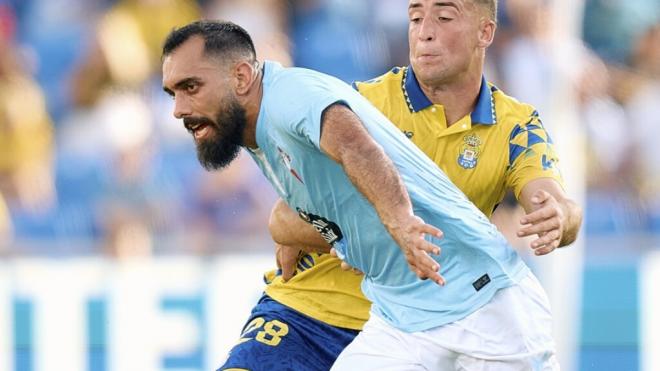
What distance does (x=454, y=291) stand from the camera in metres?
4.48

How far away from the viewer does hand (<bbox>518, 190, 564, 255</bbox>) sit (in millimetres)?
4293

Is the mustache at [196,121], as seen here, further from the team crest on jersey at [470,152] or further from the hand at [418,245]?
the team crest on jersey at [470,152]

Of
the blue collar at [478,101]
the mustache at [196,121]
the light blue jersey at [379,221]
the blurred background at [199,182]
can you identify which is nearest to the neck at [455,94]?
the blue collar at [478,101]

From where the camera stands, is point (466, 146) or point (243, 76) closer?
point (243, 76)

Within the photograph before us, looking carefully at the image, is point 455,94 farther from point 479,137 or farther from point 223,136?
point 223,136

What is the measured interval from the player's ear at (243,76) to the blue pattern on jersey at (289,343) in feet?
3.62

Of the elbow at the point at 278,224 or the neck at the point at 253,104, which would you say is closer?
the neck at the point at 253,104

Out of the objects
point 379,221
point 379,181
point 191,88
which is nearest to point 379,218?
point 379,221

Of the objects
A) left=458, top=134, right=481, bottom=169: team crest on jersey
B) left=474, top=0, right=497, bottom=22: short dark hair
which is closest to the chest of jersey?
left=458, top=134, right=481, bottom=169: team crest on jersey

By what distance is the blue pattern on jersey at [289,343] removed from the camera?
5.08 meters

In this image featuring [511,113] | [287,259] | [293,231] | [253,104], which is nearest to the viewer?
[253,104]

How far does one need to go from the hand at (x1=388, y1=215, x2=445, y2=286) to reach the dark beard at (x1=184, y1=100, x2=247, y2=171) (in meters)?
0.81

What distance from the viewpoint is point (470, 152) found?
498 cm

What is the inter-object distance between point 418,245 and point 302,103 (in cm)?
60
